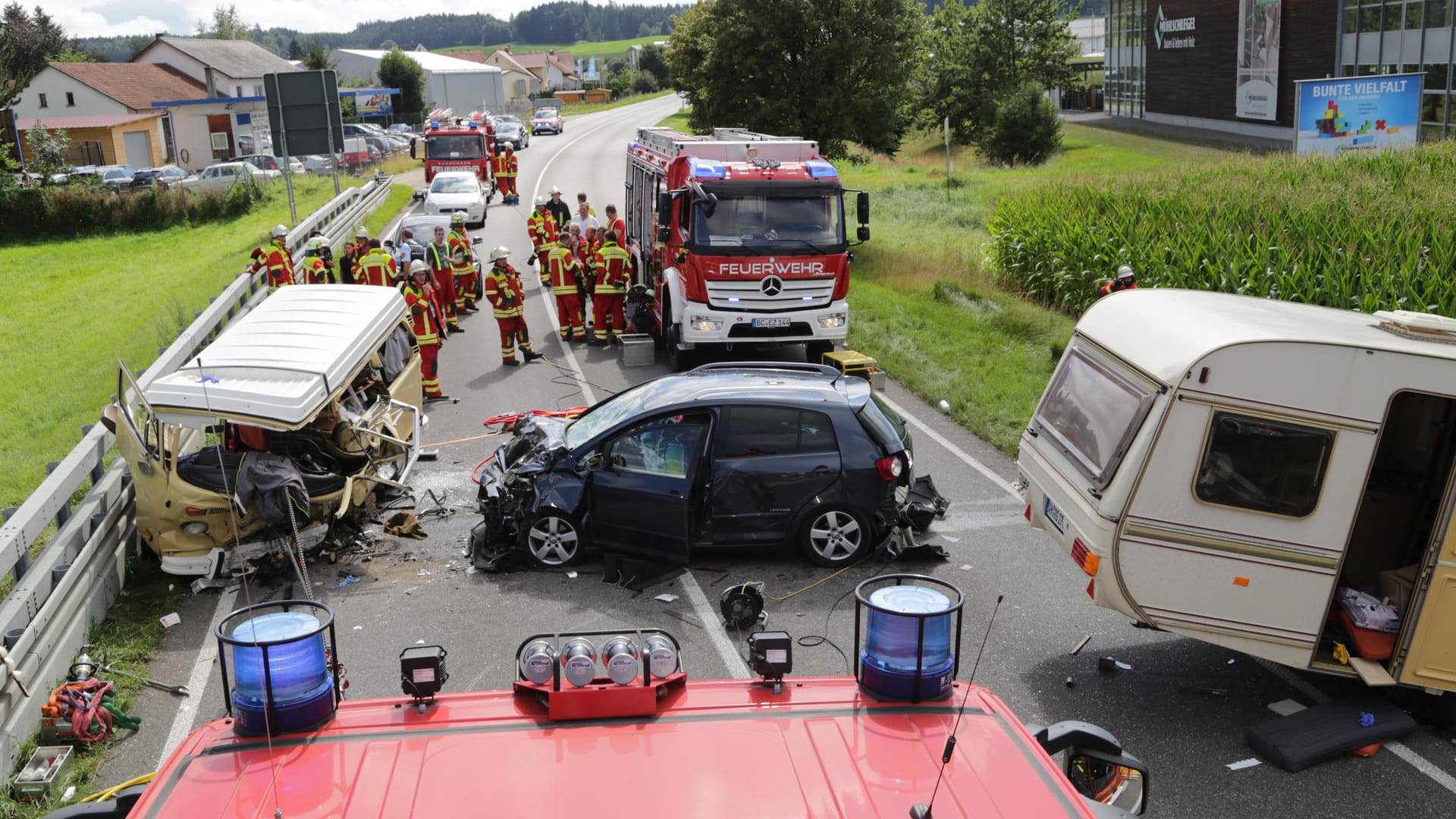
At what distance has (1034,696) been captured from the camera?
7.31 m

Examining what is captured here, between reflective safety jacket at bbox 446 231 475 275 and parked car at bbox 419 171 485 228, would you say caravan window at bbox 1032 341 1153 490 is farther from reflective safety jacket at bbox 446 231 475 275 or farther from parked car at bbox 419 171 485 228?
parked car at bbox 419 171 485 228

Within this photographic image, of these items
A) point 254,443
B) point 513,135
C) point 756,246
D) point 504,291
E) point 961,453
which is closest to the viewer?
point 254,443

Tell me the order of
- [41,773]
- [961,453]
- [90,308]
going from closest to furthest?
[41,773] → [961,453] → [90,308]

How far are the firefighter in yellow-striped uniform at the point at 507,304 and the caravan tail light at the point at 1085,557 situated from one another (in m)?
10.1

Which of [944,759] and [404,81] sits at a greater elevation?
[404,81]

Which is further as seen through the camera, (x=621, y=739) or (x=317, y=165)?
(x=317, y=165)

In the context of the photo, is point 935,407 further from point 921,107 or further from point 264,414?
point 921,107

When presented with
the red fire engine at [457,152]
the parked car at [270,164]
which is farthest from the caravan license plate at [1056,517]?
the parked car at [270,164]

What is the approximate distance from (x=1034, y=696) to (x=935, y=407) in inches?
282

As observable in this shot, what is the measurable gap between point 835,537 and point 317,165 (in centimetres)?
4812

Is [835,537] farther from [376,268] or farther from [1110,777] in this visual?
[376,268]

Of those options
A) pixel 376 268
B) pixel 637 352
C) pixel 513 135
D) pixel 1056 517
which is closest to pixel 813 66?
pixel 637 352

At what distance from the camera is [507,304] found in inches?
632

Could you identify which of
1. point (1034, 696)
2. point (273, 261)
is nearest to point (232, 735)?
point (1034, 696)
